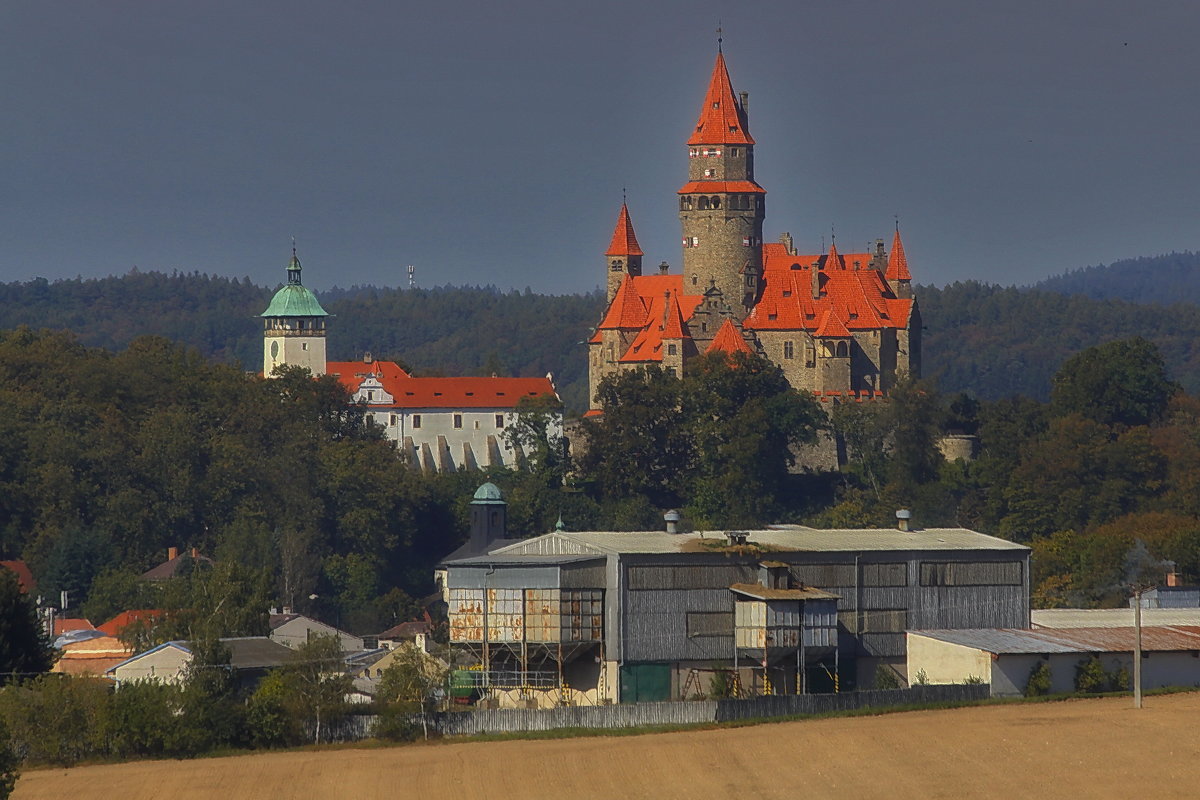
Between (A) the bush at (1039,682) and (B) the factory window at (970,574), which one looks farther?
(B) the factory window at (970,574)

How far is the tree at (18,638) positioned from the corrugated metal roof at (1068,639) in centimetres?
2356

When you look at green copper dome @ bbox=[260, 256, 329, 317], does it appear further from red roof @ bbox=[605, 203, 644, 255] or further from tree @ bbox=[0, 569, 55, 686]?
tree @ bbox=[0, 569, 55, 686]

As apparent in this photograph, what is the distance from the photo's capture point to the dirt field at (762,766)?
5694cm

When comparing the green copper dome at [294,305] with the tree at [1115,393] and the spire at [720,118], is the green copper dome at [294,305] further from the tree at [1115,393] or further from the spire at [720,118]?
the tree at [1115,393]

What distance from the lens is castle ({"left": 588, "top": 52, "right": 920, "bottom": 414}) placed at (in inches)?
5369

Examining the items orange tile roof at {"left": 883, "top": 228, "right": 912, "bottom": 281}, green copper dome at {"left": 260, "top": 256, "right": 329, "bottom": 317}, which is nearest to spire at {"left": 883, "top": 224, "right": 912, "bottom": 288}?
orange tile roof at {"left": 883, "top": 228, "right": 912, "bottom": 281}

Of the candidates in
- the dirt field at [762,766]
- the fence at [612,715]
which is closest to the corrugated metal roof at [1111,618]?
the dirt field at [762,766]

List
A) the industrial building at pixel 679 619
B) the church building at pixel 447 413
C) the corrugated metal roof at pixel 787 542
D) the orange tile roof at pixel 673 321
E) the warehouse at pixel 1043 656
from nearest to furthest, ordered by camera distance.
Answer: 1. the warehouse at pixel 1043 656
2. the industrial building at pixel 679 619
3. the corrugated metal roof at pixel 787 542
4. the orange tile roof at pixel 673 321
5. the church building at pixel 447 413

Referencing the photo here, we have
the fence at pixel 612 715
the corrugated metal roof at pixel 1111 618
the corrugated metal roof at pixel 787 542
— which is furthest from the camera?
the corrugated metal roof at pixel 1111 618

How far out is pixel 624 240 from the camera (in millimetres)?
150375

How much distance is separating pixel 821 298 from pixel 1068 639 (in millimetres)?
68004

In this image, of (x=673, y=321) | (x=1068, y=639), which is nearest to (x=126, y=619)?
(x=1068, y=639)

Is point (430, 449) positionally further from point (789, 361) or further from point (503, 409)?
point (789, 361)

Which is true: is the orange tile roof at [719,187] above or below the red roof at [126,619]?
above
